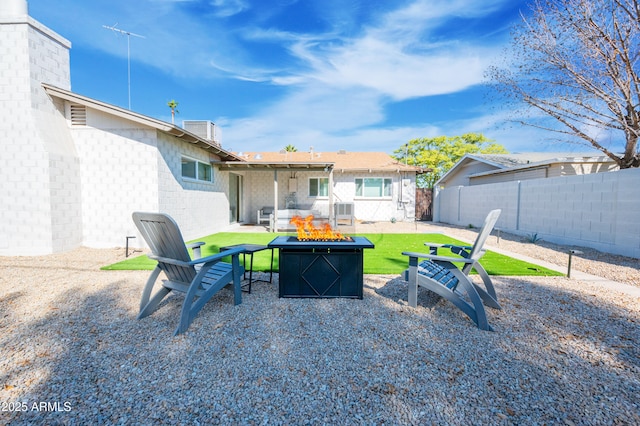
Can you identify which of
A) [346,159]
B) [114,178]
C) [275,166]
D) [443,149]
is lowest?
[114,178]

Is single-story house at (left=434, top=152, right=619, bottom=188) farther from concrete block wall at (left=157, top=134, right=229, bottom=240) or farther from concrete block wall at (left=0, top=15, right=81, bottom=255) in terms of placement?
concrete block wall at (left=0, top=15, right=81, bottom=255)

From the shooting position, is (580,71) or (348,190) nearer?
(580,71)

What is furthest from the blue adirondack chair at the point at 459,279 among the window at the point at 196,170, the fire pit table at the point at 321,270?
the window at the point at 196,170

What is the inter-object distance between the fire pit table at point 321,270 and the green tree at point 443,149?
2624cm

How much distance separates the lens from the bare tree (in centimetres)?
769

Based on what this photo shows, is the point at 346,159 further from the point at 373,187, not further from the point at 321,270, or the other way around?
the point at 321,270

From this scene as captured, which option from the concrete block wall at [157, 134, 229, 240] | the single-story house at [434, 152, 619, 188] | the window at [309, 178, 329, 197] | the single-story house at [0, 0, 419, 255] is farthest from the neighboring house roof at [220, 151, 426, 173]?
the single-story house at [0, 0, 419, 255]

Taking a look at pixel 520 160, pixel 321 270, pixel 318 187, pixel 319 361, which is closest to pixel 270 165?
pixel 318 187

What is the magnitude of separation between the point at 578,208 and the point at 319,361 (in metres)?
8.66

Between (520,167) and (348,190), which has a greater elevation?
(520,167)

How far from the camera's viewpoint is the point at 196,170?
917cm

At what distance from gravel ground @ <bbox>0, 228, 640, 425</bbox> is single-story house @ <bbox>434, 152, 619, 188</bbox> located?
352 inches

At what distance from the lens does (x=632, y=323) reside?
9.70 ft

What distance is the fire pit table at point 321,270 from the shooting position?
3445 millimetres
